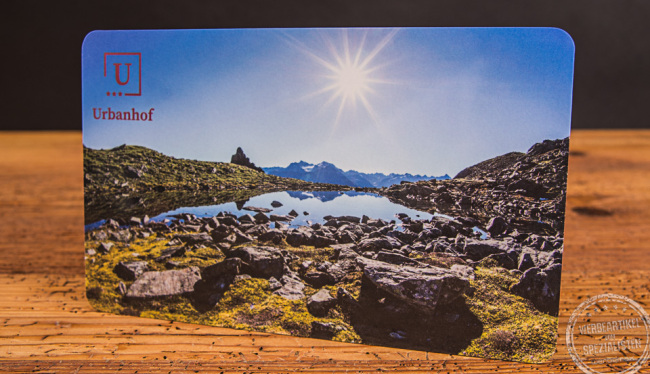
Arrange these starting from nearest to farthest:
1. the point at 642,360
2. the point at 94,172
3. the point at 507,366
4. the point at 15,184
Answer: the point at 507,366 < the point at 642,360 < the point at 94,172 < the point at 15,184

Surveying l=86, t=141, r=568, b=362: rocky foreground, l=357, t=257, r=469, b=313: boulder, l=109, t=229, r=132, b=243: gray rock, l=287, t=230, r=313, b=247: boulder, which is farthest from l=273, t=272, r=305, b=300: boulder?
l=109, t=229, r=132, b=243: gray rock

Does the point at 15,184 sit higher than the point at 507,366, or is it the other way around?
the point at 15,184

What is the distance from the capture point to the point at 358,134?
2.08 m

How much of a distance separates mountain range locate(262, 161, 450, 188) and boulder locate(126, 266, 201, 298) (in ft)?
2.25

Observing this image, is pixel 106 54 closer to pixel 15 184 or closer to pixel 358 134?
pixel 358 134

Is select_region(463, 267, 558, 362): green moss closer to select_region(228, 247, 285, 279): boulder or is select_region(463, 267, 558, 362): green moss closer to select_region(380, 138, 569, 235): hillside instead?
select_region(380, 138, 569, 235): hillside

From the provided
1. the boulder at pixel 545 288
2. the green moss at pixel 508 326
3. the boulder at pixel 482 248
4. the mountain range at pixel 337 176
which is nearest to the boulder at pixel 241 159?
the mountain range at pixel 337 176

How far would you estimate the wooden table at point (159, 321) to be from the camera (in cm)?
190

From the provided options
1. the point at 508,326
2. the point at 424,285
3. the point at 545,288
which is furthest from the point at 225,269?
the point at 545,288

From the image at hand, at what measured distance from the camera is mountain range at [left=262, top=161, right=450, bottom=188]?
2082mm

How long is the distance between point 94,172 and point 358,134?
4.71 feet

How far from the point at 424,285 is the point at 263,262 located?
30.5 inches

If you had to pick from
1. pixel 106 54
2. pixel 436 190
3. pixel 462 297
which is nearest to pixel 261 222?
pixel 436 190

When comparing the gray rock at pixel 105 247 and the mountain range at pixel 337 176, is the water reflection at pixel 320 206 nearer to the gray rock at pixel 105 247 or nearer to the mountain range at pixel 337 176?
the mountain range at pixel 337 176
